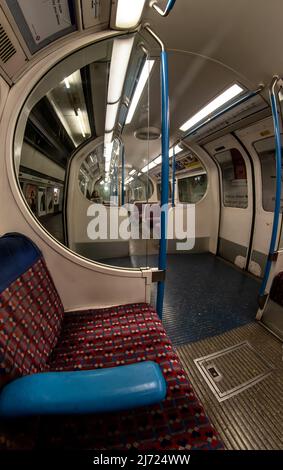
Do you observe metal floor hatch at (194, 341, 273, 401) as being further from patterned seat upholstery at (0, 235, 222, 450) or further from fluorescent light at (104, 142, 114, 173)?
fluorescent light at (104, 142, 114, 173)

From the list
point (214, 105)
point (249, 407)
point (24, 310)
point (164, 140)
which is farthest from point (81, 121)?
point (249, 407)

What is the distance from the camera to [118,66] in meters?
1.66

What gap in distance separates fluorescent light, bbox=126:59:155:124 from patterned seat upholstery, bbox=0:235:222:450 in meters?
1.84

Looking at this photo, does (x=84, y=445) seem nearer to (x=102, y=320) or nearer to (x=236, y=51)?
(x=102, y=320)

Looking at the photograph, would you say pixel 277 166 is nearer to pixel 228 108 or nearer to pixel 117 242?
pixel 228 108

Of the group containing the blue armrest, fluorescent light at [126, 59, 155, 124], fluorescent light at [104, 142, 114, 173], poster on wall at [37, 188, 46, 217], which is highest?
fluorescent light at [126, 59, 155, 124]

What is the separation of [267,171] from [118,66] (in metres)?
3.08

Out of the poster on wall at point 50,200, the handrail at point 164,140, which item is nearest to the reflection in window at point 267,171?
the handrail at point 164,140

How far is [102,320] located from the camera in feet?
4.53

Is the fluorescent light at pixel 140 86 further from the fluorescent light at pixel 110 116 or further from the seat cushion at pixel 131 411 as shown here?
the seat cushion at pixel 131 411

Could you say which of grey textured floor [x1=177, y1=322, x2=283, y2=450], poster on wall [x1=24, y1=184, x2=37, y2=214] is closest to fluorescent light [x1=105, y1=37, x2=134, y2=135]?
poster on wall [x1=24, y1=184, x2=37, y2=214]

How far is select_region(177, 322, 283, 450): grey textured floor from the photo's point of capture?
111 centimetres

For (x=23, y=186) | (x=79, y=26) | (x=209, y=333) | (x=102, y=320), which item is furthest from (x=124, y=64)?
(x=209, y=333)

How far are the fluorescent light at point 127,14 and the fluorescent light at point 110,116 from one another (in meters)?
0.63
